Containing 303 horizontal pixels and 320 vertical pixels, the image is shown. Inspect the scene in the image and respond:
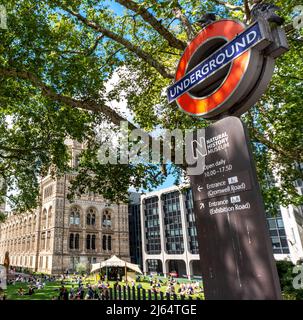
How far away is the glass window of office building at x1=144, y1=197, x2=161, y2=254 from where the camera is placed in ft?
195

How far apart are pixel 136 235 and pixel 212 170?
64506 millimetres

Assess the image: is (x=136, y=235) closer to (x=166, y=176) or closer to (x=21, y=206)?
(x=21, y=206)

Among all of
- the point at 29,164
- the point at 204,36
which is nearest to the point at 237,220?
the point at 204,36

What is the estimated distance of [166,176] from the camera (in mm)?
12367

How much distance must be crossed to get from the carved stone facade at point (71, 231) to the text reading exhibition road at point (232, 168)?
46.2 m

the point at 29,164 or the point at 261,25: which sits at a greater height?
the point at 29,164

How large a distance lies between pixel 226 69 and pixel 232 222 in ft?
7.41

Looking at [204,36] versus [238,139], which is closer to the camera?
[238,139]

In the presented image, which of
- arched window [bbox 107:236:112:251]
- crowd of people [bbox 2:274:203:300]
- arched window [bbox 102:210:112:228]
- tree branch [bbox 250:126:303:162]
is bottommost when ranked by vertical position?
crowd of people [bbox 2:274:203:300]

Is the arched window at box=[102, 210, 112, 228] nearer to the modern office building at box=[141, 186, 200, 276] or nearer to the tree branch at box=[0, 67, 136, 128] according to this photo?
the modern office building at box=[141, 186, 200, 276]

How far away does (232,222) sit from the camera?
134 inches

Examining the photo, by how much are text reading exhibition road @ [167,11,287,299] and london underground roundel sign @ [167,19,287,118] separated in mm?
13

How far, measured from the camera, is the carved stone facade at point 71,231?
50219 millimetres

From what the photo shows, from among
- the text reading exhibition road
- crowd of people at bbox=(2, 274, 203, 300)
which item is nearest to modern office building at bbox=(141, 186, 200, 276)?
crowd of people at bbox=(2, 274, 203, 300)
